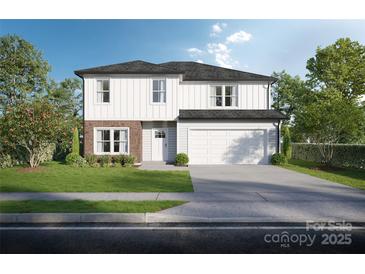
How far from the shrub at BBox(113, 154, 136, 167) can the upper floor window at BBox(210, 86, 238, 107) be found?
733 centimetres

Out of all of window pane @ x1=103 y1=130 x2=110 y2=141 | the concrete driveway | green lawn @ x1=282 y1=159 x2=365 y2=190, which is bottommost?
green lawn @ x1=282 y1=159 x2=365 y2=190

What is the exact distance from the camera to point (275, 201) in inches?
253

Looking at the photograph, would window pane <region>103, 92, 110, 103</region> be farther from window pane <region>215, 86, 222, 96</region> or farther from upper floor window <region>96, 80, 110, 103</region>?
window pane <region>215, 86, 222, 96</region>

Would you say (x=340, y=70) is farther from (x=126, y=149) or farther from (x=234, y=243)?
(x=234, y=243)

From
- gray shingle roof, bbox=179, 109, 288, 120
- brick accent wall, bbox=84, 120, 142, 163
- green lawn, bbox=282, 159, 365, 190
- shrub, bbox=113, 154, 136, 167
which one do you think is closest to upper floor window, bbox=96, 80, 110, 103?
brick accent wall, bbox=84, 120, 142, 163

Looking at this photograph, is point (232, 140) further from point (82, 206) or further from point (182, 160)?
point (82, 206)

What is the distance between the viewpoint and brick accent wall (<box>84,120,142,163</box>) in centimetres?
1511

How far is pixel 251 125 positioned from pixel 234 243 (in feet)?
40.7

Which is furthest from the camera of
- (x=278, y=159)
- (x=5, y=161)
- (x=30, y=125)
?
(x=278, y=159)

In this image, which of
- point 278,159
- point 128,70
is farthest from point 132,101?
point 278,159

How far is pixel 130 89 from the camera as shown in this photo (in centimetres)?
1520

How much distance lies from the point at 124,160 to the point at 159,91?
211 inches

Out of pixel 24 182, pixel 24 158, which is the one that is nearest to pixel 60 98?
pixel 24 158

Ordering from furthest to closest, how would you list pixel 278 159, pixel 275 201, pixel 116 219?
pixel 278 159
pixel 275 201
pixel 116 219
